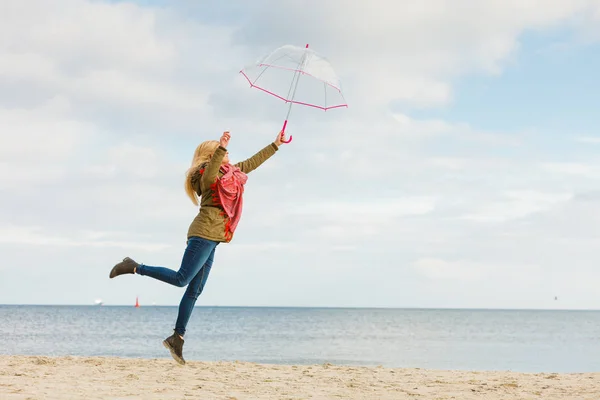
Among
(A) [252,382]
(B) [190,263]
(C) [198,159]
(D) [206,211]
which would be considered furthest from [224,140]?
(A) [252,382]

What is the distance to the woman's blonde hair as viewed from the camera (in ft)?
22.3

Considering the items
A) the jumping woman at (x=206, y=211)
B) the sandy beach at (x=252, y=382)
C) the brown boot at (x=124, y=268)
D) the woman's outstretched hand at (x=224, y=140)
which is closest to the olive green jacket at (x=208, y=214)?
the jumping woman at (x=206, y=211)

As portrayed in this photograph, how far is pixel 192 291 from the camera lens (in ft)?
23.2

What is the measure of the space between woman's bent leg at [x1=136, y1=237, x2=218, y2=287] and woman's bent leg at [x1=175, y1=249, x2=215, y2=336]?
253 millimetres

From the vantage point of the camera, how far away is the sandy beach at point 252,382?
600 centimetres

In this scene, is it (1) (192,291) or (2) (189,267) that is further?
(1) (192,291)

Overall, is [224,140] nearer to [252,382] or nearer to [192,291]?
[192,291]

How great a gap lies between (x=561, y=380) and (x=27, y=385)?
6329 millimetres

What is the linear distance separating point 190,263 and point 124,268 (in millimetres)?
779

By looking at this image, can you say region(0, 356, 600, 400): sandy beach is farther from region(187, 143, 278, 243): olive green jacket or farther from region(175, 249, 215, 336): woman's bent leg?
region(187, 143, 278, 243): olive green jacket

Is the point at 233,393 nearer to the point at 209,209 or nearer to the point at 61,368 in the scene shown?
the point at 209,209

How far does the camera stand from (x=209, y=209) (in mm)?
6688

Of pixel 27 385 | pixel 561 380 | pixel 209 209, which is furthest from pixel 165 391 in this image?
pixel 561 380

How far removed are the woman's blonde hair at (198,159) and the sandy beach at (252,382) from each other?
200 centimetres
